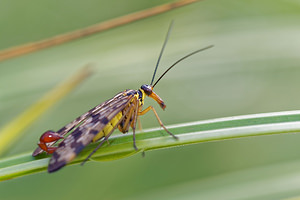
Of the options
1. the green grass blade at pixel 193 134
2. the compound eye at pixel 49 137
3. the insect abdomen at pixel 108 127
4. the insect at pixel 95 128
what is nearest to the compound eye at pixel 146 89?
the insect at pixel 95 128

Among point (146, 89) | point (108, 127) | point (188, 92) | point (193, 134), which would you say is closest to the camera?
point (193, 134)

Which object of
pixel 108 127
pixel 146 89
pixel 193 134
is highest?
pixel 146 89

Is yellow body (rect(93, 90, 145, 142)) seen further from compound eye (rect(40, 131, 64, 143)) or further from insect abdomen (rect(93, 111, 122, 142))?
compound eye (rect(40, 131, 64, 143))

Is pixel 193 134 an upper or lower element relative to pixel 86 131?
lower

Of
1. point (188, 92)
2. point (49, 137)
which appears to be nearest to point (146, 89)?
point (49, 137)

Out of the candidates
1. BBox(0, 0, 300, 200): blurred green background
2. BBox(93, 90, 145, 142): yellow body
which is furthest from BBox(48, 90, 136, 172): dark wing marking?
BBox(0, 0, 300, 200): blurred green background

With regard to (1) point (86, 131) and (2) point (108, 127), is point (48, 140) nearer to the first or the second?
(1) point (86, 131)

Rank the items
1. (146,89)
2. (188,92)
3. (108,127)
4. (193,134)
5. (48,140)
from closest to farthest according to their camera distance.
A: 1. (193,134)
2. (48,140)
3. (108,127)
4. (146,89)
5. (188,92)

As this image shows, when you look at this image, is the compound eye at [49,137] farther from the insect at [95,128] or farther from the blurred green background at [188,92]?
the blurred green background at [188,92]
